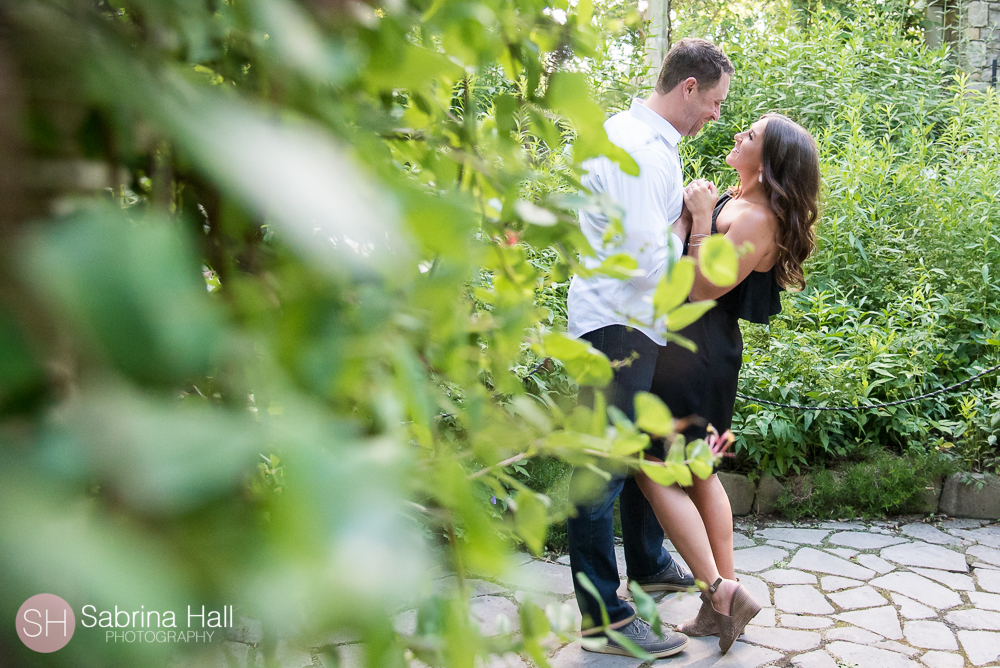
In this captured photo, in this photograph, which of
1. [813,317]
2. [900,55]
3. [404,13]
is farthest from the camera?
[900,55]

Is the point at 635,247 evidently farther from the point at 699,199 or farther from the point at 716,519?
the point at 716,519

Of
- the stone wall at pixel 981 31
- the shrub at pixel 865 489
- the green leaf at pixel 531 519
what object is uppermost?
the stone wall at pixel 981 31

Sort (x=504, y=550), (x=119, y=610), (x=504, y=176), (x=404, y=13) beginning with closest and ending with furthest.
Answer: (x=119, y=610) < (x=504, y=550) < (x=404, y=13) < (x=504, y=176)

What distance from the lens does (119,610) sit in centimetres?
17

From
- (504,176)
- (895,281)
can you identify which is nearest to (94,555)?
(504,176)

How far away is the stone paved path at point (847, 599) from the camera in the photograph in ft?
8.55

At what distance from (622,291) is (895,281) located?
360cm

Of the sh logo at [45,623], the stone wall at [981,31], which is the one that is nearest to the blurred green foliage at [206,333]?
the sh logo at [45,623]

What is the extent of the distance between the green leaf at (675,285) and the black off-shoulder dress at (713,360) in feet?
7.07

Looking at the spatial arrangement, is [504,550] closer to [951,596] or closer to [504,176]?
[504,176]

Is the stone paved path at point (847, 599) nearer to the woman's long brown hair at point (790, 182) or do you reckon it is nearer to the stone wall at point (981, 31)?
the woman's long brown hair at point (790, 182)

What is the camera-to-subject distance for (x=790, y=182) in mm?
2582

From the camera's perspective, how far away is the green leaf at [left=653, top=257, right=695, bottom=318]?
506mm

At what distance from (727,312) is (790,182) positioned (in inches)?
20.2
